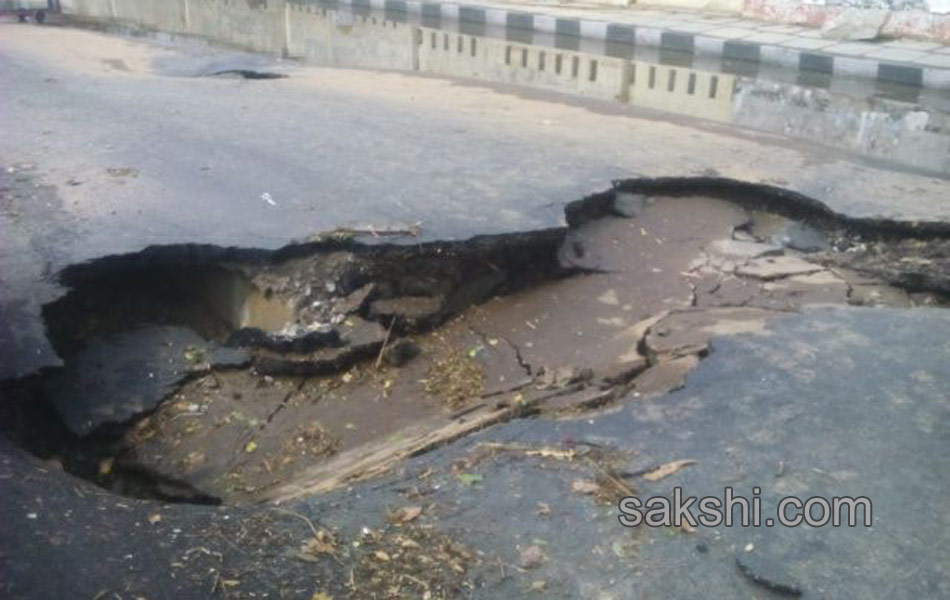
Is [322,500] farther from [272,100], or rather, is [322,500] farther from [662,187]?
[272,100]

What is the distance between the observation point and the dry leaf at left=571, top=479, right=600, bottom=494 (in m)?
2.30

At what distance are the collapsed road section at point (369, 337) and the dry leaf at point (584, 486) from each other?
1.35ft

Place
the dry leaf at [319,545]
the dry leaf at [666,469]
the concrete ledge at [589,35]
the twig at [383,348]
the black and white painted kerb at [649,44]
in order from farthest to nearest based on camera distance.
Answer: the concrete ledge at [589,35]
the black and white painted kerb at [649,44]
the twig at [383,348]
the dry leaf at [666,469]
the dry leaf at [319,545]

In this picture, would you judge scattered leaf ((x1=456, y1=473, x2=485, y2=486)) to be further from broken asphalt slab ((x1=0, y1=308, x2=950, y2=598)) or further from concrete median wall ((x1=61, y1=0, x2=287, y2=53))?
concrete median wall ((x1=61, y1=0, x2=287, y2=53))

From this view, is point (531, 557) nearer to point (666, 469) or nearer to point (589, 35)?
point (666, 469)

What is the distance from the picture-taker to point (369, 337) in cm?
340

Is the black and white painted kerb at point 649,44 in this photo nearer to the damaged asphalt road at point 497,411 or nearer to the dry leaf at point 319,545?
the damaged asphalt road at point 497,411

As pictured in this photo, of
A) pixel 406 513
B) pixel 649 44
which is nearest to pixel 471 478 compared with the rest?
pixel 406 513

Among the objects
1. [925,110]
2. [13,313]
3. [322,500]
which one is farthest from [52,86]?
[925,110]

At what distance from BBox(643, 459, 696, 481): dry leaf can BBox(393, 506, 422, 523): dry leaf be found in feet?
2.06

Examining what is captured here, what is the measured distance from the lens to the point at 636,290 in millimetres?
3773

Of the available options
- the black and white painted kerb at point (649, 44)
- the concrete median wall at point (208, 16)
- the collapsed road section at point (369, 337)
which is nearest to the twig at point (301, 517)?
the collapsed road section at point (369, 337)

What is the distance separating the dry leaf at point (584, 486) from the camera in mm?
2305

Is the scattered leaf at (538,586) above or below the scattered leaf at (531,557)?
below
